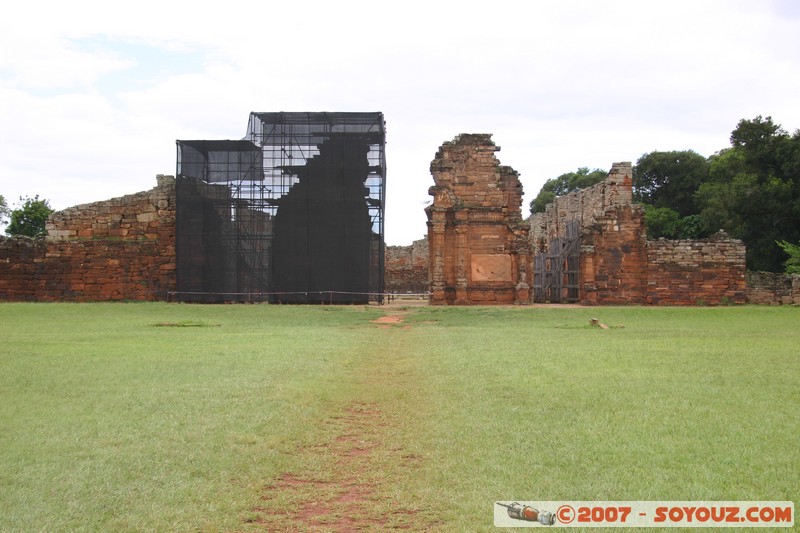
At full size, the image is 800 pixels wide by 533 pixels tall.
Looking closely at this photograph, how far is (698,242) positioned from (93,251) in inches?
803

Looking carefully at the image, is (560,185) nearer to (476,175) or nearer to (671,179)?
(671,179)

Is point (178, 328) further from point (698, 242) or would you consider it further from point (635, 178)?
point (635, 178)

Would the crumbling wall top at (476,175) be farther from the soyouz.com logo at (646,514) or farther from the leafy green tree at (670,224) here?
the leafy green tree at (670,224)

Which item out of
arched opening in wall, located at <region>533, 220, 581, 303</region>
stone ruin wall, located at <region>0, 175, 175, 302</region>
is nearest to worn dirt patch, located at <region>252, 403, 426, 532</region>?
arched opening in wall, located at <region>533, 220, 581, 303</region>

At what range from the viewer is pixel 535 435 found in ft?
17.9

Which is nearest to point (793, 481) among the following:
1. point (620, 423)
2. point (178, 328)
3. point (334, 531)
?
point (620, 423)

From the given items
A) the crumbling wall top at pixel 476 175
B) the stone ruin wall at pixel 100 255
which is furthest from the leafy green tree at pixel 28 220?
the crumbling wall top at pixel 476 175

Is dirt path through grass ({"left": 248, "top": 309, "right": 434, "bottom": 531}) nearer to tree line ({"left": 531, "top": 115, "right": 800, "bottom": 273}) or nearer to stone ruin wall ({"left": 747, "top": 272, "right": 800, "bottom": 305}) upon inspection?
stone ruin wall ({"left": 747, "top": 272, "right": 800, "bottom": 305})

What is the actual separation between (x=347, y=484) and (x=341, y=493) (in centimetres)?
17

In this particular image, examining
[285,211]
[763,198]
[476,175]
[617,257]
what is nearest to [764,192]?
[763,198]

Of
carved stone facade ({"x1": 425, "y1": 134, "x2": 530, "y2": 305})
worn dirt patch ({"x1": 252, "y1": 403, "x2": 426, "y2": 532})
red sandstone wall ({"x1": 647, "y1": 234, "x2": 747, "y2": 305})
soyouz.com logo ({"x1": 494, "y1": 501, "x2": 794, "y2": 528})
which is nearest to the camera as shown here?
soyouz.com logo ({"x1": 494, "y1": 501, "x2": 794, "y2": 528})

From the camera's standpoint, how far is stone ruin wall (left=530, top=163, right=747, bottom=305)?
24922 millimetres

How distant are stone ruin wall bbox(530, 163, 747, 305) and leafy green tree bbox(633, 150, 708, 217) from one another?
26.0 m

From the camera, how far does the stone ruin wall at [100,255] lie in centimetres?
2620
